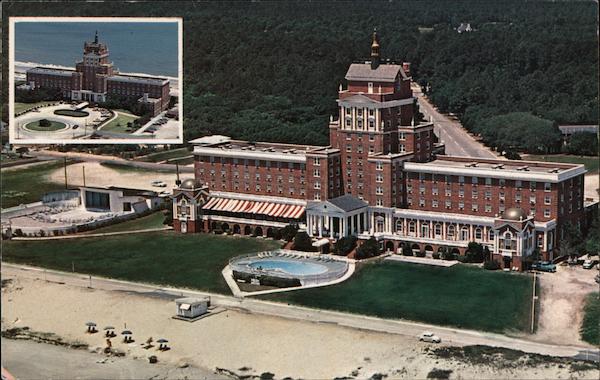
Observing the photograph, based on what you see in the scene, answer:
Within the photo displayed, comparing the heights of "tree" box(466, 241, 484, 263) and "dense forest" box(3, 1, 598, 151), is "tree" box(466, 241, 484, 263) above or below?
below

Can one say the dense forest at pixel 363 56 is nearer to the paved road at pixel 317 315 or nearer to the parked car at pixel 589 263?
A: the parked car at pixel 589 263

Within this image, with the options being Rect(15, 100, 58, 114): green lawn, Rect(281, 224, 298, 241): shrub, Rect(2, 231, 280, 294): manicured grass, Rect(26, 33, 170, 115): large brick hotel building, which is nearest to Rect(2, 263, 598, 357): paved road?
Rect(2, 231, 280, 294): manicured grass

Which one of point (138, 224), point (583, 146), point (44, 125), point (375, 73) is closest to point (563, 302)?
point (375, 73)

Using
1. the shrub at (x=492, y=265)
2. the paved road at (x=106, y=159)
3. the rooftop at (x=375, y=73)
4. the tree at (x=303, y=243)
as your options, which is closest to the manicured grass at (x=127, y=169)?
the paved road at (x=106, y=159)

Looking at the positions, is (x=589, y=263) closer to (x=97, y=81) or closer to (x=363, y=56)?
(x=97, y=81)

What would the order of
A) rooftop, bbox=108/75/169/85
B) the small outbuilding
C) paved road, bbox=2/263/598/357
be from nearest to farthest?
paved road, bbox=2/263/598/357
the small outbuilding
rooftop, bbox=108/75/169/85

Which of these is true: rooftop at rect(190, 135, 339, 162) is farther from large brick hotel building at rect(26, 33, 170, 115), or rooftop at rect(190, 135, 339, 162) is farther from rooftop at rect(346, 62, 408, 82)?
rooftop at rect(346, 62, 408, 82)

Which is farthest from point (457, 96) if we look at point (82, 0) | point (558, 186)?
point (558, 186)
